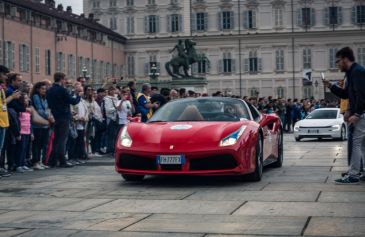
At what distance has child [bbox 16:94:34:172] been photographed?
1342cm

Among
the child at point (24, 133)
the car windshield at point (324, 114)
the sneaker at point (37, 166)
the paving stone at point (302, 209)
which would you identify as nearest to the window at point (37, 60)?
the car windshield at point (324, 114)

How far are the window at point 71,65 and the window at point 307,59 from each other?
91.7ft

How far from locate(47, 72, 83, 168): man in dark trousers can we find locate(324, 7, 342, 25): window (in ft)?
229

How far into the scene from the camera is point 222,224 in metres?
6.84

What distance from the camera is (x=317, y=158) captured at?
1617cm

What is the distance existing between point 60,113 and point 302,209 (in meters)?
7.74

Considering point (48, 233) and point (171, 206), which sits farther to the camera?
point (171, 206)

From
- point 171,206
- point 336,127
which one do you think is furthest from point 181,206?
point 336,127

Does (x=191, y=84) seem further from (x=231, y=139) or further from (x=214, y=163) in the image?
(x=214, y=163)

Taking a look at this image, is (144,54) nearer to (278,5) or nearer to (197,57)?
(278,5)

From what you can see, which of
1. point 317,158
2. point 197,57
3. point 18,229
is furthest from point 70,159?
point 197,57

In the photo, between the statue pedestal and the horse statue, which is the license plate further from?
the horse statue

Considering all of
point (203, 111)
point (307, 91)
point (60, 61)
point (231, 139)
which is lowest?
point (231, 139)

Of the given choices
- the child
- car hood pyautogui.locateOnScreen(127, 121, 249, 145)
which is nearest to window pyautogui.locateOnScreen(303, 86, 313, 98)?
the child
